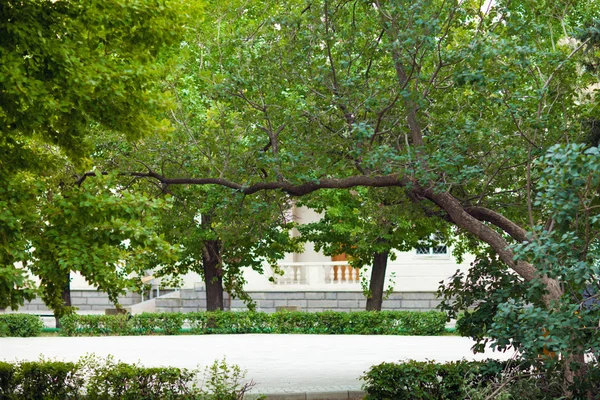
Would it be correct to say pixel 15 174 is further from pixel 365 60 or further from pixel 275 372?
pixel 275 372

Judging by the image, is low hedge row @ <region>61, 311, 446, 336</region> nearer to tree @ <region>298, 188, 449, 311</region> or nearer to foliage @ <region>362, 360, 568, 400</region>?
tree @ <region>298, 188, 449, 311</region>

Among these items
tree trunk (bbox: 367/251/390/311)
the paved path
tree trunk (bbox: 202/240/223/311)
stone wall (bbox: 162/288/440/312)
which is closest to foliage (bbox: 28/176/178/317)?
the paved path

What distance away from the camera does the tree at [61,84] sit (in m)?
9.02

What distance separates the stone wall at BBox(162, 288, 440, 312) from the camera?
33.8 metres

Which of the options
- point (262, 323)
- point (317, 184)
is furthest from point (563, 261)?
point (262, 323)

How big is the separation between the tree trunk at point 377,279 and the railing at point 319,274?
4985 mm

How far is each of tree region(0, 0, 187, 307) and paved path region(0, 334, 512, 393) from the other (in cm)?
573

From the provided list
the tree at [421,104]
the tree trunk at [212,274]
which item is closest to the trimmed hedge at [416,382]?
the tree at [421,104]

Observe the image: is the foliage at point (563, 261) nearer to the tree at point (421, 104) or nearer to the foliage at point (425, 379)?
the tree at point (421, 104)

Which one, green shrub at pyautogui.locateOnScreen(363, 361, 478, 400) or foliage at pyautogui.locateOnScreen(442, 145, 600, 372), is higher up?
foliage at pyautogui.locateOnScreen(442, 145, 600, 372)

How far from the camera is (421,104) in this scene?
36.7 feet

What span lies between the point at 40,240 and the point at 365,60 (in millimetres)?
5720

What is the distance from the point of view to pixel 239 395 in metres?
11.6

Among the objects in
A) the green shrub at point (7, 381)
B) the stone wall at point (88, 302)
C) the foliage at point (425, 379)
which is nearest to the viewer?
the foliage at point (425, 379)
